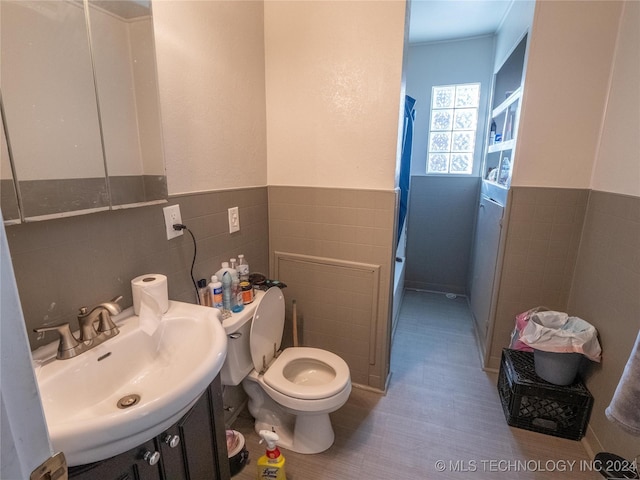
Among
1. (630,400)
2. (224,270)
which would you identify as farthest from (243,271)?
(630,400)

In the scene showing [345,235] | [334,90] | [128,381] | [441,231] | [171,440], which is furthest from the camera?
[441,231]

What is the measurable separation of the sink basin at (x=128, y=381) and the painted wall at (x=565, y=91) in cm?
198

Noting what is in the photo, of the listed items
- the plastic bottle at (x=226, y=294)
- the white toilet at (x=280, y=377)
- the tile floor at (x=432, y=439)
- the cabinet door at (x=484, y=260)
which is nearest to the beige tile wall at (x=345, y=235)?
the tile floor at (x=432, y=439)

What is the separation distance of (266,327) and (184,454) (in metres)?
0.69

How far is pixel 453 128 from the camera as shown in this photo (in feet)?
10.9

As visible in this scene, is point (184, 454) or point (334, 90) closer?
point (184, 454)

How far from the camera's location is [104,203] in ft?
3.49

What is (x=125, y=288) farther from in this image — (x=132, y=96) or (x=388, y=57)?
(x=388, y=57)

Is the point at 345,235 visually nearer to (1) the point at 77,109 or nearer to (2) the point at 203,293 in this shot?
(2) the point at 203,293

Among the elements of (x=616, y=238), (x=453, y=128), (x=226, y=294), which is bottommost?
(x=226, y=294)

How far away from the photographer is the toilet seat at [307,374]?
149 centimetres

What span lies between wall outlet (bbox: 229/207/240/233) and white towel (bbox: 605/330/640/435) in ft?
5.37

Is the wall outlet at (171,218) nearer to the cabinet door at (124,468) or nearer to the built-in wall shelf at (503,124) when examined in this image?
the cabinet door at (124,468)

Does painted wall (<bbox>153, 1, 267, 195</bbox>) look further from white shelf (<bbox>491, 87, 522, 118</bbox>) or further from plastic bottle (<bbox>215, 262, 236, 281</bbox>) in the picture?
white shelf (<bbox>491, 87, 522, 118</bbox>)
